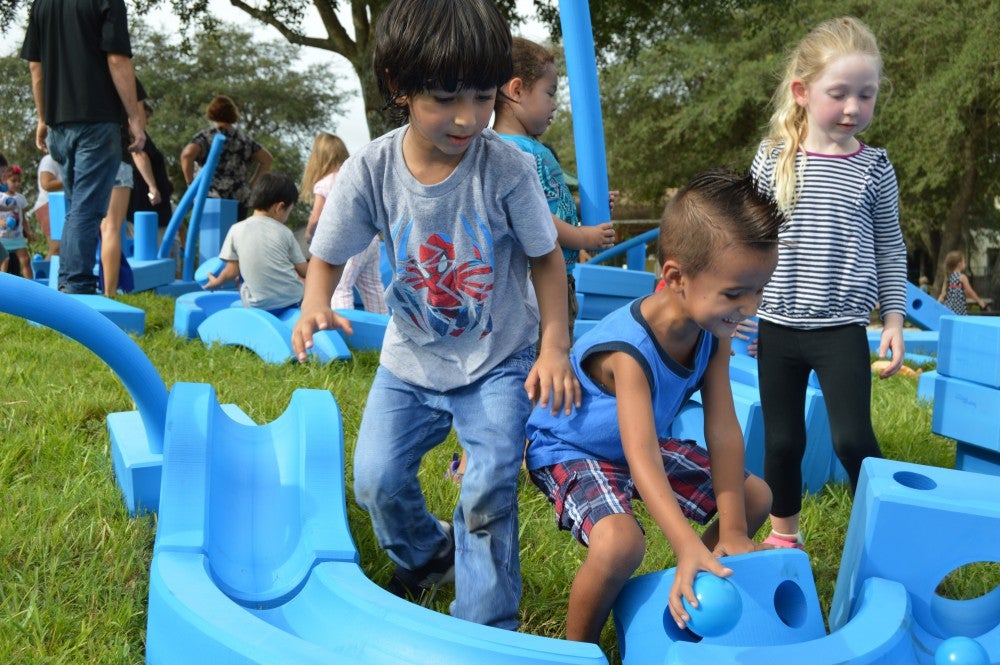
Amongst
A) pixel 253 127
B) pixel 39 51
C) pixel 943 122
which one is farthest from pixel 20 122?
pixel 39 51

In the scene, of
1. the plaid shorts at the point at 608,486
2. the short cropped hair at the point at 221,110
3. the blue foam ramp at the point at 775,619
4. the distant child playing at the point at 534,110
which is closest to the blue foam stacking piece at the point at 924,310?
the distant child playing at the point at 534,110

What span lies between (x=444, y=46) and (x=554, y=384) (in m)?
0.68

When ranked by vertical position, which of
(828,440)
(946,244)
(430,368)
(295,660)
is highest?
(430,368)

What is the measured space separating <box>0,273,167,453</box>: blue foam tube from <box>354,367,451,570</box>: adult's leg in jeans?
57 cm

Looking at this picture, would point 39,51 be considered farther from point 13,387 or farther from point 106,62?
point 13,387

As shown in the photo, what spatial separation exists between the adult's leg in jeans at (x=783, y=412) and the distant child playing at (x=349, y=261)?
102 inches

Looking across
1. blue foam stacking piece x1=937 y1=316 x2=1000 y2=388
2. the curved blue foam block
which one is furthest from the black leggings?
the curved blue foam block

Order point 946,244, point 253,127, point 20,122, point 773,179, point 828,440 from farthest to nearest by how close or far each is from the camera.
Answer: point 253,127
point 20,122
point 946,244
point 828,440
point 773,179

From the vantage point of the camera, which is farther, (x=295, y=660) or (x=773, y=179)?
(x=773, y=179)

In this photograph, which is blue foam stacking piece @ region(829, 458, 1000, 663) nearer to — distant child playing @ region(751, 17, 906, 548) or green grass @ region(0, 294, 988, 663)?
green grass @ region(0, 294, 988, 663)

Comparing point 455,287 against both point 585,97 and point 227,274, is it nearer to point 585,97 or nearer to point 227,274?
point 585,97

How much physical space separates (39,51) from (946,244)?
59.0 ft

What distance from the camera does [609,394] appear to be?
209 cm

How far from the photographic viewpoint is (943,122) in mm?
16719
